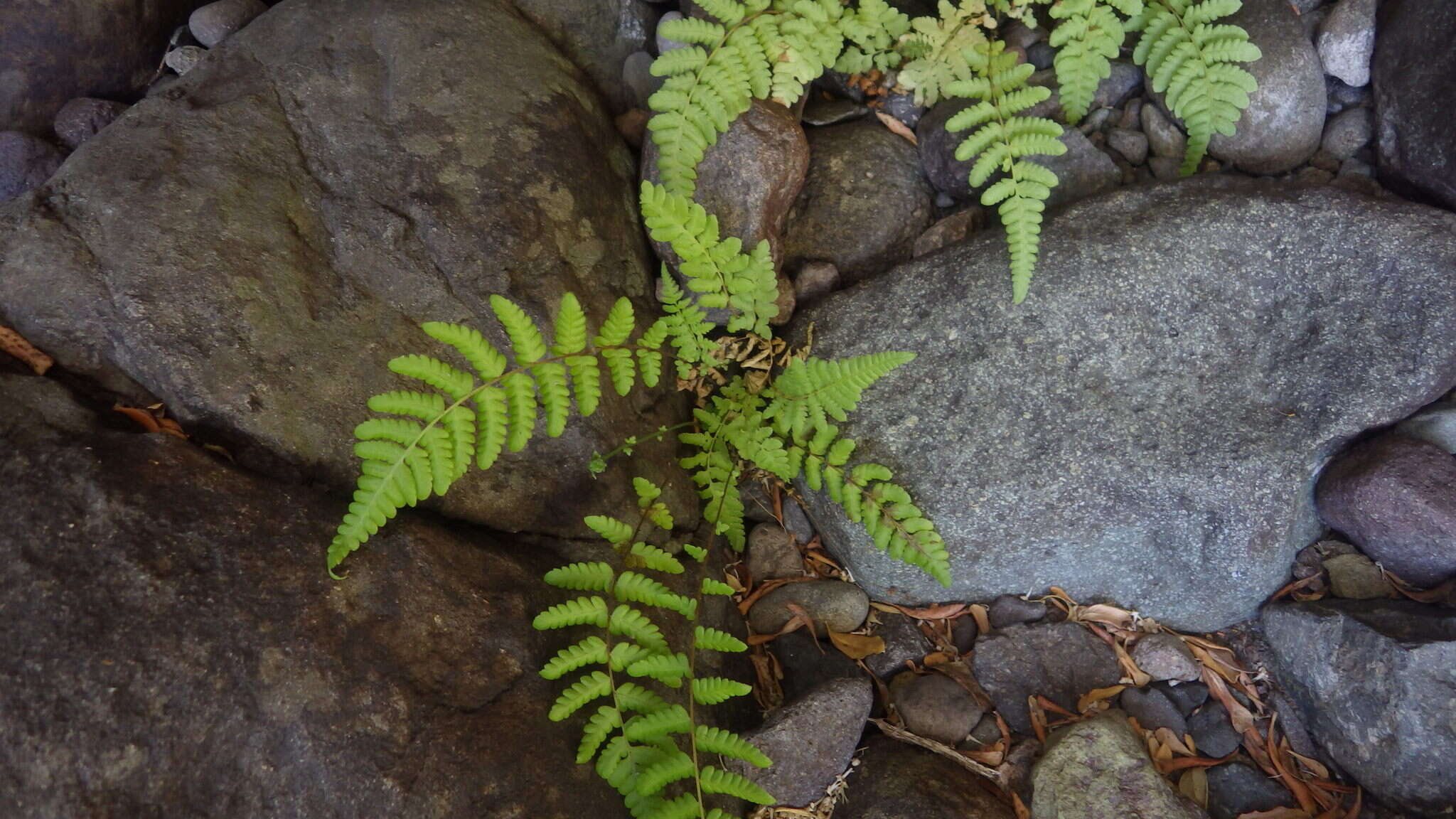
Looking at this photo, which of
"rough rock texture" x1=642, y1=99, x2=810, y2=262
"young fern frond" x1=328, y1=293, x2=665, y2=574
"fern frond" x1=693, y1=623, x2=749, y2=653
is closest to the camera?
"young fern frond" x1=328, y1=293, x2=665, y2=574

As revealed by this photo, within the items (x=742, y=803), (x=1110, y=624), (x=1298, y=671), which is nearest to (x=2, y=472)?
(x=742, y=803)

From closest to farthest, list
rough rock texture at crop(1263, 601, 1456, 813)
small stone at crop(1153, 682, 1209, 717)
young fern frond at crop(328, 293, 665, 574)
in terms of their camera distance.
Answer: young fern frond at crop(328, 293, 665, 574) → rough rock texture at crop(1263, 601, 1456, 813) → small stone at crop(1153, 682, 1209, 717)

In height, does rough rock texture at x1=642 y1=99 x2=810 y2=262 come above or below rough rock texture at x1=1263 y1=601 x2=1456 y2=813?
above

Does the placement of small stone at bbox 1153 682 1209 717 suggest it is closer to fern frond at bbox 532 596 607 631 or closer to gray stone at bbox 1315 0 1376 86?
fern frond at bbox 532 596 607 631

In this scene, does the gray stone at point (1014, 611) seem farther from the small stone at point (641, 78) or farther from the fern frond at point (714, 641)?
the small stone at point (641, 78)

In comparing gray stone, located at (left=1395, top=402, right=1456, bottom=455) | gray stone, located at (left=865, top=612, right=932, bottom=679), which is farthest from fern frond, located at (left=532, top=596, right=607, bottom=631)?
gray stone, located at (left=1395, top=402, right=1456, bottom=455)

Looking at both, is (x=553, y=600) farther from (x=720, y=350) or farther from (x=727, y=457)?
(x=720, y=350)
